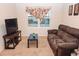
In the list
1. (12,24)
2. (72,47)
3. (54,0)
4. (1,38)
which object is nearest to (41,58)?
(54,0)

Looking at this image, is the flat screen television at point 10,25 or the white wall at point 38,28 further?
the white wall at point 38,28

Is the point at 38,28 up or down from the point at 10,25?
down

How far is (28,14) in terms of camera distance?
727cm

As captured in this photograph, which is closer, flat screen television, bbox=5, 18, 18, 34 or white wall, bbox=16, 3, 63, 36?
flat screen television, bbox=5, 18, 18, 34

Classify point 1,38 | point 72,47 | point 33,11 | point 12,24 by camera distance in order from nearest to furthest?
point 72,47 < point 1,38 < point 12,24 < point 33,11

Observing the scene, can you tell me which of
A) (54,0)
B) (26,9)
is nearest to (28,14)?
(26,9)

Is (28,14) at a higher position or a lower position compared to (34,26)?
higher

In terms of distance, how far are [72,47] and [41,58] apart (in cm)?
256

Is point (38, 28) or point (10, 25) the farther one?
point (38, 28)

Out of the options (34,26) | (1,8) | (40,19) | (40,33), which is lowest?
(40,33)

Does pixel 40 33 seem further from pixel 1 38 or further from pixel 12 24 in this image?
pixel 1 38

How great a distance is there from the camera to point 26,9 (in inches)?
284

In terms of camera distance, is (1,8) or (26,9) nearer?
(1,8)

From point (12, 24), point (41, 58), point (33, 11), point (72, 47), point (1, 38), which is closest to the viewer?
point (41, 58)
